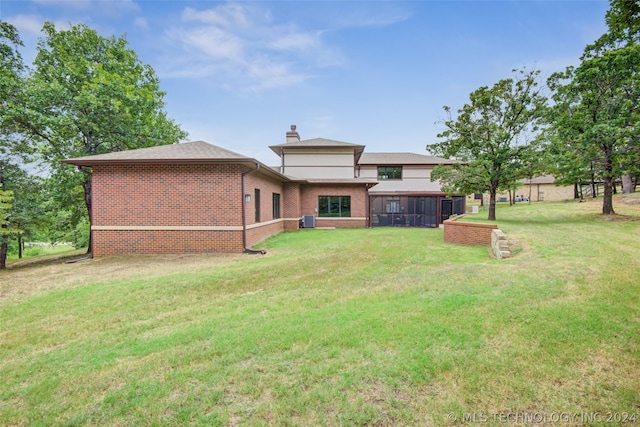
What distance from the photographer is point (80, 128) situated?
528 inches

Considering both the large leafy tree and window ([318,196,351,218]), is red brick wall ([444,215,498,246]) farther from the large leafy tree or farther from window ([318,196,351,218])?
window ([318,196,351,218])

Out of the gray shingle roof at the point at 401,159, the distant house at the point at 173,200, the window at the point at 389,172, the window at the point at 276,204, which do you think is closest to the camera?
the distant house at the point at 173,200

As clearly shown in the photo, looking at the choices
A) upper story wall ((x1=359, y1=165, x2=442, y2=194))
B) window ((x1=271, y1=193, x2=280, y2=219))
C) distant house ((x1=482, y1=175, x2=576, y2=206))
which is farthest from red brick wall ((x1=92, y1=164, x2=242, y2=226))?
distant house ((x1=482, y1=175, x2=576, y2=206))

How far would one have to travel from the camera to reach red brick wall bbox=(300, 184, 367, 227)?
19.0 meters

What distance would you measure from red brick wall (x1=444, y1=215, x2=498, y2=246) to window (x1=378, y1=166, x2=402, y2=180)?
11.5m

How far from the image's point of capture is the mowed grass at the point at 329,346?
7.82ft

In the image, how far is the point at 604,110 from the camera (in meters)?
13.3

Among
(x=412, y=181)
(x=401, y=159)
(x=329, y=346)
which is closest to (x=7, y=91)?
(x=329, y=346)

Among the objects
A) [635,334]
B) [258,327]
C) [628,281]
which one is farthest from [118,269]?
[628,281]

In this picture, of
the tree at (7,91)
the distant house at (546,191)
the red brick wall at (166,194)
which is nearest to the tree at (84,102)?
the tree at (7,91)

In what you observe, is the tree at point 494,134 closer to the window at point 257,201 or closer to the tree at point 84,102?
the window at point 257,201

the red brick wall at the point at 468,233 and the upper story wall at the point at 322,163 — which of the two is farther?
the upper story wall at the point at 322,163

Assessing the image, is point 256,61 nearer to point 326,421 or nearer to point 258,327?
point 258,327

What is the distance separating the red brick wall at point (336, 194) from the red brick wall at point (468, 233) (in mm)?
7779
